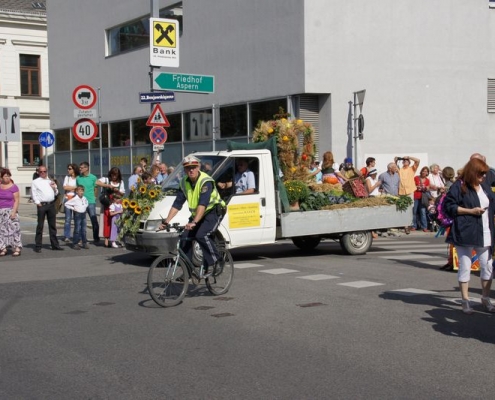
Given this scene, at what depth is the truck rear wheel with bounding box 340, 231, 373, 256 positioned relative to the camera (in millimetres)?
14875

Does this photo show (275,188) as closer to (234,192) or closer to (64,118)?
(234,192)

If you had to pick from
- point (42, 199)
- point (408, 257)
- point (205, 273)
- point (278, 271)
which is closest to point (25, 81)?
point (42, 199)

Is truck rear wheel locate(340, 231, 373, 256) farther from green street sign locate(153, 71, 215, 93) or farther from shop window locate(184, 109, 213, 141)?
shop window locate(184, 109, 213, 141)

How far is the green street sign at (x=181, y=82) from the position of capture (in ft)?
61.1

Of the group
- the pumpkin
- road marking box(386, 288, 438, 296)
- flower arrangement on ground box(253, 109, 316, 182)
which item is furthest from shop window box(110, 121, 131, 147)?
road marking box(386, 288, 438, 296)

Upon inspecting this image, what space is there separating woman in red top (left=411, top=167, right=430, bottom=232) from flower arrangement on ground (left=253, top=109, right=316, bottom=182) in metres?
5.96

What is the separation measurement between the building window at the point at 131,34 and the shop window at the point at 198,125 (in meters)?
3.76

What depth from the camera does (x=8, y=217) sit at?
1565cm

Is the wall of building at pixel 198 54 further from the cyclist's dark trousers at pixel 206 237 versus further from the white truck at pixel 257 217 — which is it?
the cyclist's dark trousers at pixel 206 237

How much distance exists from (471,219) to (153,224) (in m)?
5.95

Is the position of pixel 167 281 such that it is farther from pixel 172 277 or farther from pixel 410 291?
pixel 410 291

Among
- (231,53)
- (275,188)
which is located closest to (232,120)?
(231,53)

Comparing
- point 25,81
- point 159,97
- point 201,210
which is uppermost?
point 25,81

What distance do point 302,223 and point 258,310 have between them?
15.9 ft
